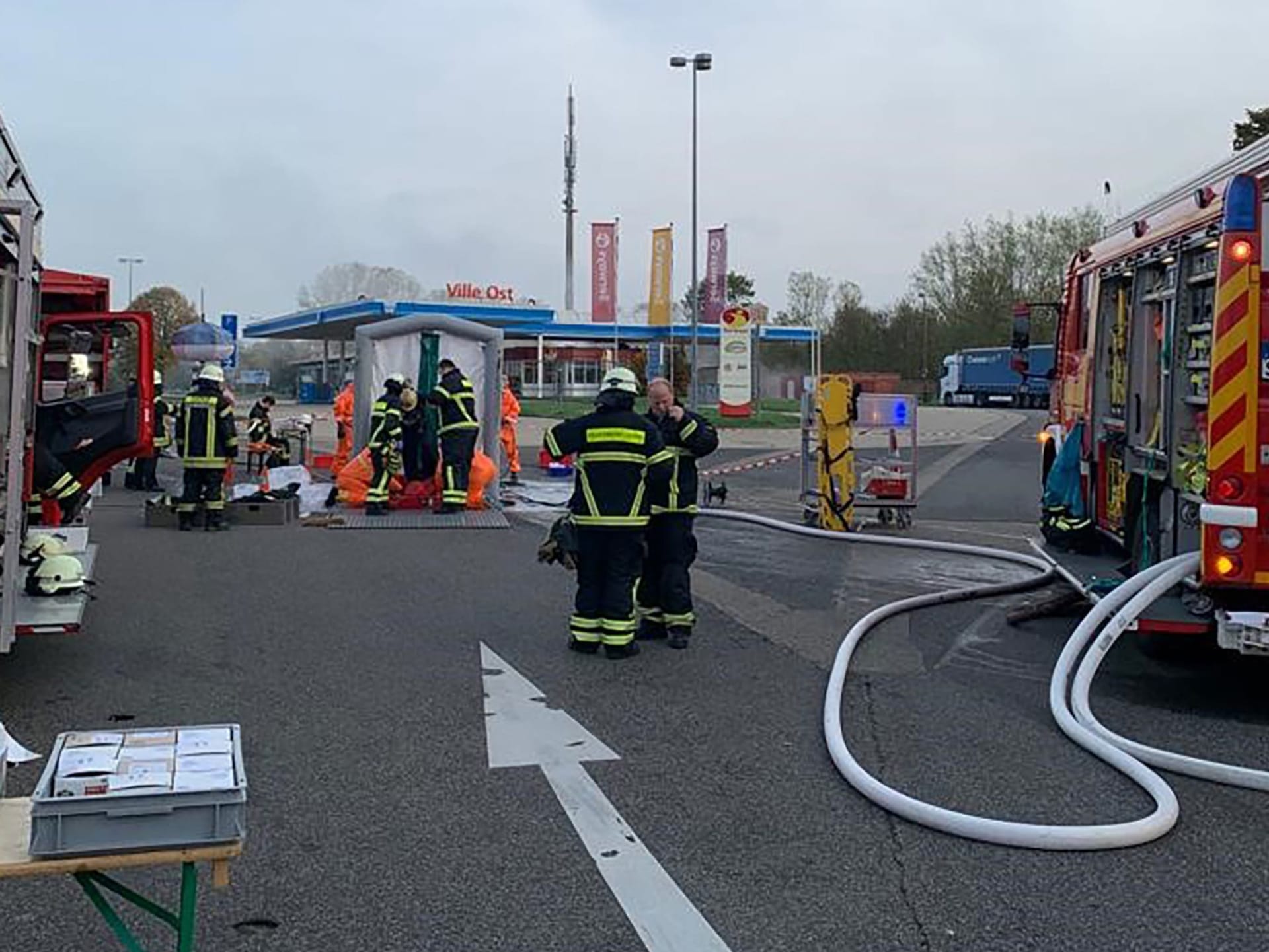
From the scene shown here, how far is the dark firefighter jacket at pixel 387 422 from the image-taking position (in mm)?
15258

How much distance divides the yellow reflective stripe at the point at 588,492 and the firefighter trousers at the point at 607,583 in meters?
0.11

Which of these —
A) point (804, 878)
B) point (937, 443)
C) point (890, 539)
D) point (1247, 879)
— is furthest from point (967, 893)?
point (937, 443)

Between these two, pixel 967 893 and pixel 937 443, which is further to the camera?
pixel 937 443

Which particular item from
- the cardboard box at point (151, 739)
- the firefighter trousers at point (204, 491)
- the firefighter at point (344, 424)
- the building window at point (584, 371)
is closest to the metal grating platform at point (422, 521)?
the firefighter trousers at point (204, 491)

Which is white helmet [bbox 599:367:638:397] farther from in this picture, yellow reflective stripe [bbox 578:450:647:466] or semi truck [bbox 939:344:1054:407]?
semi truck [bbox 939:344:1054:407]

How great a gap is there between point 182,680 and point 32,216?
2623mm

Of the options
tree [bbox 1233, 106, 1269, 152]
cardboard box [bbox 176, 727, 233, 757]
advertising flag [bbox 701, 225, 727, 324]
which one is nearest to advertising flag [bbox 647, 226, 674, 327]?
advertising flag [bbox 701, 225, 727, 324]

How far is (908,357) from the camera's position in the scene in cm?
6375

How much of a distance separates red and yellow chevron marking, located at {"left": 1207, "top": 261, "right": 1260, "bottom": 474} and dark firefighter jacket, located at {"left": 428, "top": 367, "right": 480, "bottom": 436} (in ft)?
32.0

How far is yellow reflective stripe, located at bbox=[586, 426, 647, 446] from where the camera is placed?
8.06 m

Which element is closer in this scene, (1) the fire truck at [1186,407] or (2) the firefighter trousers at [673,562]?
(1) the fire truck at [1186,407]

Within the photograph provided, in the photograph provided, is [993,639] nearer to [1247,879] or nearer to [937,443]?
[1247,879]

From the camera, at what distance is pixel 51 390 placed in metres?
9.35

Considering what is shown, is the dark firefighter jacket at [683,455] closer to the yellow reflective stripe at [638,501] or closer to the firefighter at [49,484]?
the yellow reflective stripe at [638,501]
